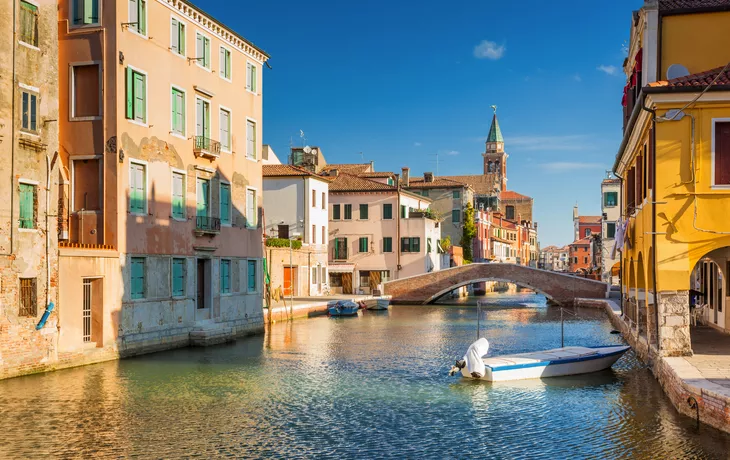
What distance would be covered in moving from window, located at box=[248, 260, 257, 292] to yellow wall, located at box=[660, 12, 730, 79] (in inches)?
789

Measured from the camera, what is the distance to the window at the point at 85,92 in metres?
24.8

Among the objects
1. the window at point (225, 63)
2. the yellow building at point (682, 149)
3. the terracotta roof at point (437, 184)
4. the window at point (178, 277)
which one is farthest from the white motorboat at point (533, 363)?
the terracotta roof at point (437, 184)

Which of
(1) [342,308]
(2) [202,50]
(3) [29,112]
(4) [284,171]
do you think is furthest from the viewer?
(4) [284,171]

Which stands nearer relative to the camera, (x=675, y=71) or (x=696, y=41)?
(x=675, y=71)

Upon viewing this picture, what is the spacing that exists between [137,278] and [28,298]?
5223 millimetres

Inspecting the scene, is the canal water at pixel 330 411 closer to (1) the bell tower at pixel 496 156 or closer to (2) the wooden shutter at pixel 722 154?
(2) the wooden shutter at pixel 722 154

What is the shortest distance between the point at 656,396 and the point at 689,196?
4.69m

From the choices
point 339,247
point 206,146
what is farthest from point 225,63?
point 339,247

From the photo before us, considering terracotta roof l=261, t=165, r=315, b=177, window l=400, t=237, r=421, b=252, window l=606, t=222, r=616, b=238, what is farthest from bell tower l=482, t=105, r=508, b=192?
terracotta roof l=261, t=165, r=315, b=177

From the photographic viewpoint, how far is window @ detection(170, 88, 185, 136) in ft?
91.1

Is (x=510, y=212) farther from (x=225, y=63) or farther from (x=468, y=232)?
(x=225, y=63)

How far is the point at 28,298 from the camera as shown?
2073cm

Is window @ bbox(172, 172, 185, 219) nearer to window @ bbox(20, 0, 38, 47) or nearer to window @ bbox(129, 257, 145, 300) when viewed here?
window @ bbox(129, 257, 145, 300)

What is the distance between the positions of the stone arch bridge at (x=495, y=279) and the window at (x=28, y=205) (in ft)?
127
